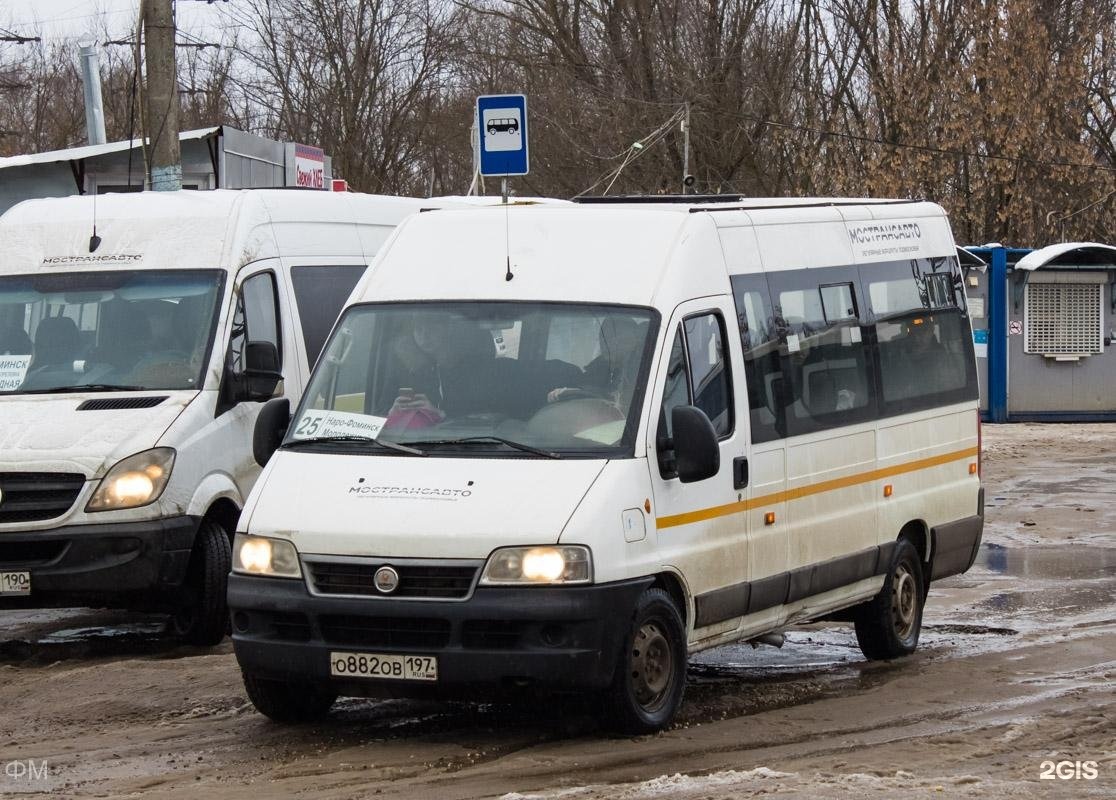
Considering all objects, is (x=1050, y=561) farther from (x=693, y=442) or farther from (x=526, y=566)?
(x=526, y=566)

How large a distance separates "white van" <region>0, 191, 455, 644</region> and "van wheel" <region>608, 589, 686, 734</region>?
3259mm

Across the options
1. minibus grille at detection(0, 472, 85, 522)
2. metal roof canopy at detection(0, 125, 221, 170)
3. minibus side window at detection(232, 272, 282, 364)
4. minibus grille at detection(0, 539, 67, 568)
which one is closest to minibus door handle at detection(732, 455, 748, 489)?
minibus side window at detection(232, 272, 282, 364)

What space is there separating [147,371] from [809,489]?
3.81 meters

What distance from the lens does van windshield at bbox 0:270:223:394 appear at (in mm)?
10117

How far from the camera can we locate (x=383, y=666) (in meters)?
6.98

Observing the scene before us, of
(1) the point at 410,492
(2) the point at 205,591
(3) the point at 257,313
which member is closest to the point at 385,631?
(1) the point at 410,492

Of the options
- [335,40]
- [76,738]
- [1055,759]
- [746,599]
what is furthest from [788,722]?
[335,40]

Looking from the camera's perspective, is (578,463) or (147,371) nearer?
(578,463)

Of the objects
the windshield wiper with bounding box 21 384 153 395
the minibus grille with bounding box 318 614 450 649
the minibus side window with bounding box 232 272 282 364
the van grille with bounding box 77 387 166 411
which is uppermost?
the minibus side window with bounding box 232 272 282 364

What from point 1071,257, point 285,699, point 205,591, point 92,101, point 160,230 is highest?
point 92,101

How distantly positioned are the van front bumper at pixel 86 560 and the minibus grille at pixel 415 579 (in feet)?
8.86

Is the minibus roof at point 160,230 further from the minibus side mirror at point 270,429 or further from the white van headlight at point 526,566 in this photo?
the white van headlight at point 526,566

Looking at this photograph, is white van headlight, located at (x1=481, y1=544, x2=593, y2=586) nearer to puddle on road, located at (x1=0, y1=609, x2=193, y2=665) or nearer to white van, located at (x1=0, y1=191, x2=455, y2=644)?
white van, located at (x1=0, y1=191, x2=455, y2=644)

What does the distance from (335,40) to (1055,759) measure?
149 feet
